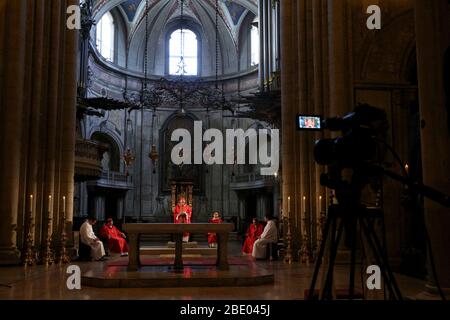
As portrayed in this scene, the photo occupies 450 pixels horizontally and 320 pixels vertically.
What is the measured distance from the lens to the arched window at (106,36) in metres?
31.6

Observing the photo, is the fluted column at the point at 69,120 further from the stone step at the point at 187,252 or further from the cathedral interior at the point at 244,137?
the stone step at the point at 187,252

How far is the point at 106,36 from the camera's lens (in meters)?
32.3

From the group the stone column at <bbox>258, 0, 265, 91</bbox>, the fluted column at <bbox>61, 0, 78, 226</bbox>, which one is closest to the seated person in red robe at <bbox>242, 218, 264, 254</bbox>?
the fluted column at <bbox>61, 0, 78, 226</bbox>

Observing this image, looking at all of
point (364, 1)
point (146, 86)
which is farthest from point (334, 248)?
point (146, 86)

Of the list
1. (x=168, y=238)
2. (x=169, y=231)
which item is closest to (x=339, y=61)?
(x=169, y=231)

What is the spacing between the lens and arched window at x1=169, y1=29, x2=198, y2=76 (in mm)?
34938

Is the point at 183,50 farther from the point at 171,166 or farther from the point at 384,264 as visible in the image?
the point at 384,264

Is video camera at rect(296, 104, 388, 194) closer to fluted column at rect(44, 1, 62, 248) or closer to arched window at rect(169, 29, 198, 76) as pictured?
fluted column at rect(44, 1, 62, 248)

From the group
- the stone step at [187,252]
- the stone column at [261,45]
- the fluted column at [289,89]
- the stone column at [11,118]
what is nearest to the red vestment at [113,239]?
the stone step at [187,252]

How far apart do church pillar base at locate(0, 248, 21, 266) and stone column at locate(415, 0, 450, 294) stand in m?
10.1

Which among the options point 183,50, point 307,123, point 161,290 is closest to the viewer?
point 161,290

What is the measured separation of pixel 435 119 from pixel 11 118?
10.4m

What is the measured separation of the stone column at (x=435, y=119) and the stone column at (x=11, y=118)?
10078mm
